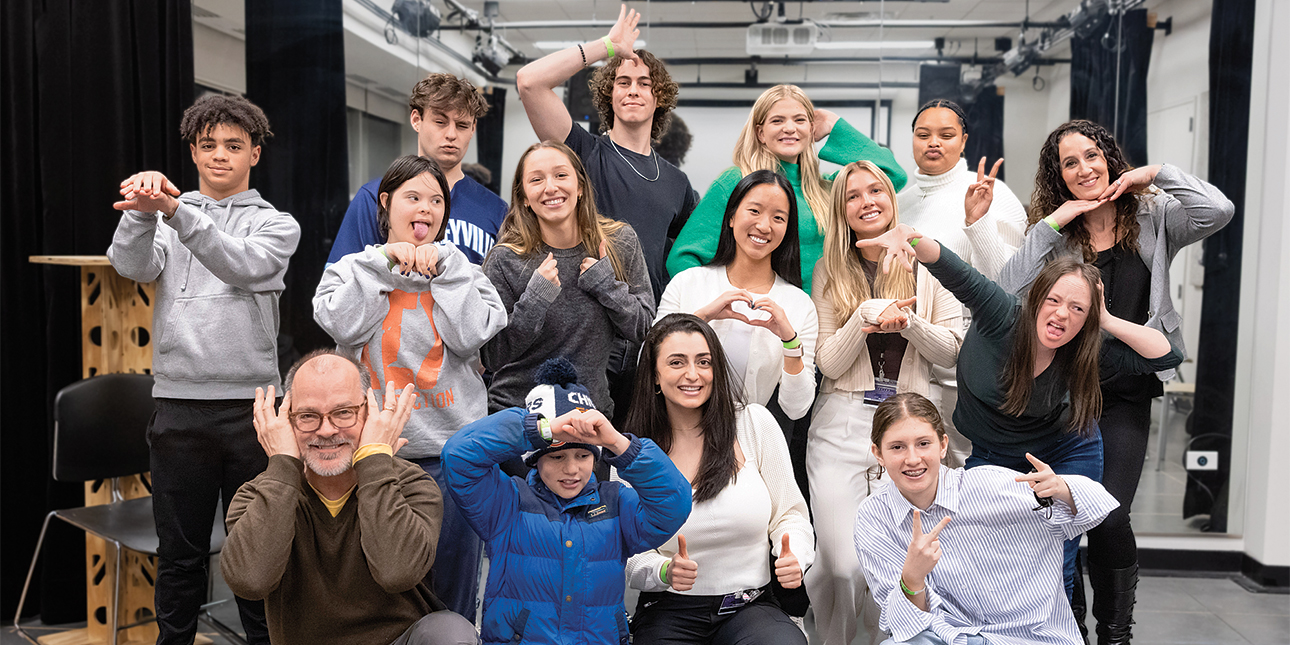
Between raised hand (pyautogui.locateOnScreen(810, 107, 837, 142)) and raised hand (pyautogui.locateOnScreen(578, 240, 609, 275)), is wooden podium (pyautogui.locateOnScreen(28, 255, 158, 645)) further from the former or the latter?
raised hand (pyautogui.locateOnScreen(810, 107, 837, 142))

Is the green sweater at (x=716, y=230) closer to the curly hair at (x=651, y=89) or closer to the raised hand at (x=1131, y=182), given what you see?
the curly hair at (x=651, y=89)

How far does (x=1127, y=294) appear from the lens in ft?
7.98

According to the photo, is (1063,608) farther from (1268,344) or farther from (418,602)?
(1268,344)

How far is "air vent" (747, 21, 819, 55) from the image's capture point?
3955 mm

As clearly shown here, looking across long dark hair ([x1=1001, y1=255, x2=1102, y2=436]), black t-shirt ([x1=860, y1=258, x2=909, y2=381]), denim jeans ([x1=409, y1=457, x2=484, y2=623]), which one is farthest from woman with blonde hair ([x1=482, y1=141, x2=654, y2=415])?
long dark hair ([x1=1001, y1=255, x2=1102, y2=436])

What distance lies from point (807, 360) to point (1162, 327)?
100 cm

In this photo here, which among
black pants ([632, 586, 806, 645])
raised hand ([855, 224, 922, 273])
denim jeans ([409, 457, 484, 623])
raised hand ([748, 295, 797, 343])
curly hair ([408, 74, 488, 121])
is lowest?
black pants ([632, 586, 806, 645])

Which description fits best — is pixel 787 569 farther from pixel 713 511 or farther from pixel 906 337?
pixel 906 337

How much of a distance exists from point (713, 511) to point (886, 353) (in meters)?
0.79

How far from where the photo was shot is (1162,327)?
2.44 metres

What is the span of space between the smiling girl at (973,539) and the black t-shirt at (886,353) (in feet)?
1.50

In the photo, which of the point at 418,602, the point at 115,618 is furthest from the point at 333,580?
the point at 115,618

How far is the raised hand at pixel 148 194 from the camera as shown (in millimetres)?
2049

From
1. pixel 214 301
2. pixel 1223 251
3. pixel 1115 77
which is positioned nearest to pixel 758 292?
pixel 214 301
